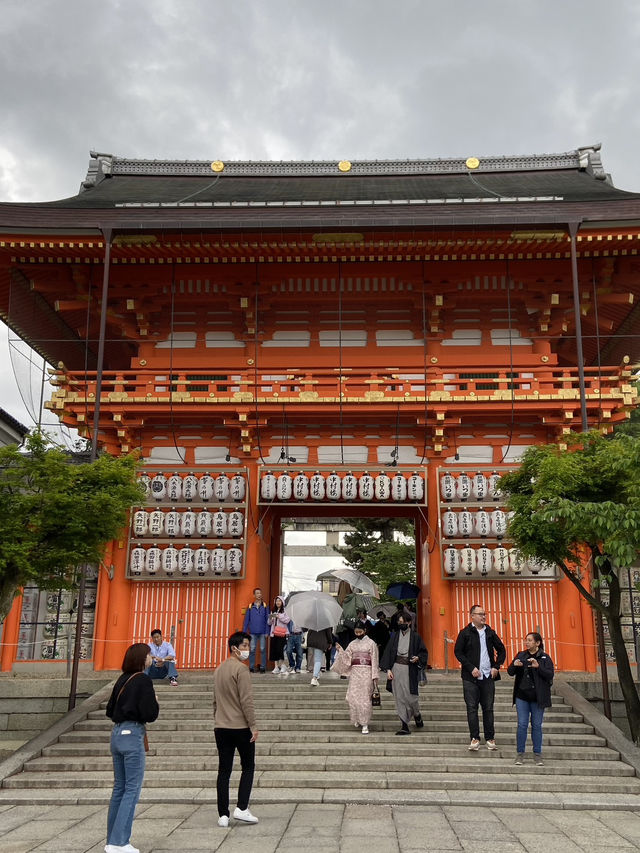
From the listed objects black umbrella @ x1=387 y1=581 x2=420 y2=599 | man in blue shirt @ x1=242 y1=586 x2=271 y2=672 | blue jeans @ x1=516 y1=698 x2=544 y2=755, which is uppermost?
black umbrella @ x1=387 y1=581 x2=420 y2=599

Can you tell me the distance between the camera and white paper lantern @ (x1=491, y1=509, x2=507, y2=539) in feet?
51.1

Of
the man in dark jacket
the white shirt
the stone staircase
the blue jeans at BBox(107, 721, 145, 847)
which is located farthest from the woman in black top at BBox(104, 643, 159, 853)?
the white shirt

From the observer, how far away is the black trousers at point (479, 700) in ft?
32.0

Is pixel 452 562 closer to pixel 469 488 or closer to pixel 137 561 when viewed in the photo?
pixel 469 488

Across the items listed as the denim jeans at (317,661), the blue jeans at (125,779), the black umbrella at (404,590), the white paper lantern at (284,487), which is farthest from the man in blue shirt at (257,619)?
the blue jeans at (125,779)

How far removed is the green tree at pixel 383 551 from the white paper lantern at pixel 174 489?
553 inches

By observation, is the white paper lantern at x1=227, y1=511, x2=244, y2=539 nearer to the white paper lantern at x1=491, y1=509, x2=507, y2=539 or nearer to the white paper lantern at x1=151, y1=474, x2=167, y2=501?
the white paper lantern at x1=151, y1=474, x2=167, y2=501

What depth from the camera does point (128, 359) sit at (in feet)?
70.7

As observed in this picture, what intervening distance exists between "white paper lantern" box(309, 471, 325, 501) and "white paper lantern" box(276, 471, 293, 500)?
19.1 inches

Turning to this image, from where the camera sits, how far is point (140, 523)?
52.7ft

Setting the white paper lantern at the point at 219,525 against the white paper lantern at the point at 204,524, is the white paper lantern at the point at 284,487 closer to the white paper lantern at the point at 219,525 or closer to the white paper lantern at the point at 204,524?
the white paper lantern at the point at 219,525

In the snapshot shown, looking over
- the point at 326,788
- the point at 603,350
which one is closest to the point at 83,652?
the point at 326,788

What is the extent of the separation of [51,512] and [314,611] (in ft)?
17.1

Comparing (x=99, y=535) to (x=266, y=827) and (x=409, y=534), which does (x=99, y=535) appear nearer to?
(x=266, y=827)
